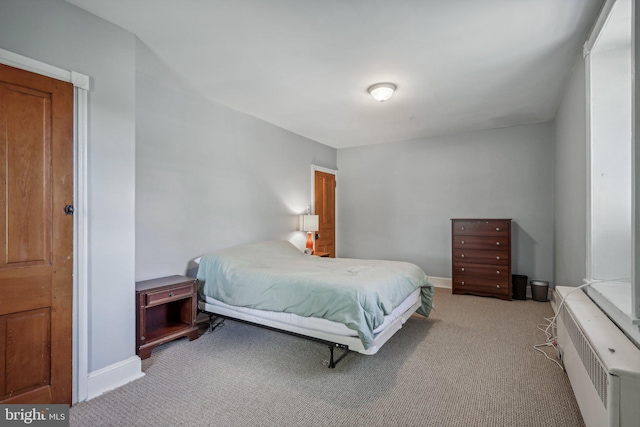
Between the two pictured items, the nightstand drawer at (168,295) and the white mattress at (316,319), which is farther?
the nightstand drawer at (168,295)

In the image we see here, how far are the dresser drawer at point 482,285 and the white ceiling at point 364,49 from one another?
7.91 ft

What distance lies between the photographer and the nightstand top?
8.72 ft

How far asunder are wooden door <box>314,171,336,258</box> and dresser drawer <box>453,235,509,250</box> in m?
2.31

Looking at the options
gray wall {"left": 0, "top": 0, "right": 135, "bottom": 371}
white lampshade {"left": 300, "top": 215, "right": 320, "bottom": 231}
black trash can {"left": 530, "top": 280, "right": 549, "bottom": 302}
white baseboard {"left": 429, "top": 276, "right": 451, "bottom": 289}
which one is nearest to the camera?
gray wall {"left": 0, "top": 0, "right": 135, "bottom": 371}

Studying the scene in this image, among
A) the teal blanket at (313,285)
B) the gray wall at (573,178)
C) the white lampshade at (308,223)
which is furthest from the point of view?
the white lampshade at (308,223)

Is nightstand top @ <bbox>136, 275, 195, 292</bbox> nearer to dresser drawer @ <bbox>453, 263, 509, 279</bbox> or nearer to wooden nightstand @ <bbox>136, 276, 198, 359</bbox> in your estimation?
wooden nightstand @ <bbox>136, 276, 198, 359</bbox>

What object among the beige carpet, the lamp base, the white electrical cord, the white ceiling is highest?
the white ceiling

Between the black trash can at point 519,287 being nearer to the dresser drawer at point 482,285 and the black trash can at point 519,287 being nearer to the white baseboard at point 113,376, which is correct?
the dresser drawer at point 482,285

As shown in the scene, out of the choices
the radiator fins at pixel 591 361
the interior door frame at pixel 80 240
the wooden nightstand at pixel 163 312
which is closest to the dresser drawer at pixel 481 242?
the radiator fins at pixel 591 361

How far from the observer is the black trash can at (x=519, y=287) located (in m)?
4.39

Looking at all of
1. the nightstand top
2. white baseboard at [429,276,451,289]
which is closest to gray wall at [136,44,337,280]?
the nightstand top

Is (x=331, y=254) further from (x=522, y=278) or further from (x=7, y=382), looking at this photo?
(x=7, y=382)

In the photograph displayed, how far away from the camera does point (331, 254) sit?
6.02 metres

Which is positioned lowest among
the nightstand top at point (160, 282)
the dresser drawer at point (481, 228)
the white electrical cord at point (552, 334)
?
the white electrical cord at point (552, 334)
